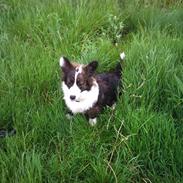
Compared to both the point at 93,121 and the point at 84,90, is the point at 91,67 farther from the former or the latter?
the point at 93,121

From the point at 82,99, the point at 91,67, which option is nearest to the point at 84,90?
the point at 82,99

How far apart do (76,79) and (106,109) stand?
16.5 inches

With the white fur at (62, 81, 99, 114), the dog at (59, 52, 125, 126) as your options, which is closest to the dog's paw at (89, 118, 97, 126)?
the dog at (59, 52, 125, 126)

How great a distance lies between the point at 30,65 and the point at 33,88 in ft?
0.84

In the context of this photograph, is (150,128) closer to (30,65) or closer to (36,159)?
(36,159)

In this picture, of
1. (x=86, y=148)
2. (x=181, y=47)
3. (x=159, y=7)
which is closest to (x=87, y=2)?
(x=159, y=7)

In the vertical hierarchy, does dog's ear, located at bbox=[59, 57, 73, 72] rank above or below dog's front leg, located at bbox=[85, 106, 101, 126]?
above

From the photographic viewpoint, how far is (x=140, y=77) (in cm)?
435

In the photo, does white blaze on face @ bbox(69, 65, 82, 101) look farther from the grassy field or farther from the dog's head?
the grassy field

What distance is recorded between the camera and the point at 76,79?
13.3ft

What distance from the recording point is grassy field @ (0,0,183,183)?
3.58 metres

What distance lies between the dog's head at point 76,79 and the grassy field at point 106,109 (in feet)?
0.65

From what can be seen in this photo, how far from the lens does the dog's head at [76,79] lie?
4043 mm

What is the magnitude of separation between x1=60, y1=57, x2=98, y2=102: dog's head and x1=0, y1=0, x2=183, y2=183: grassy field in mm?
198
